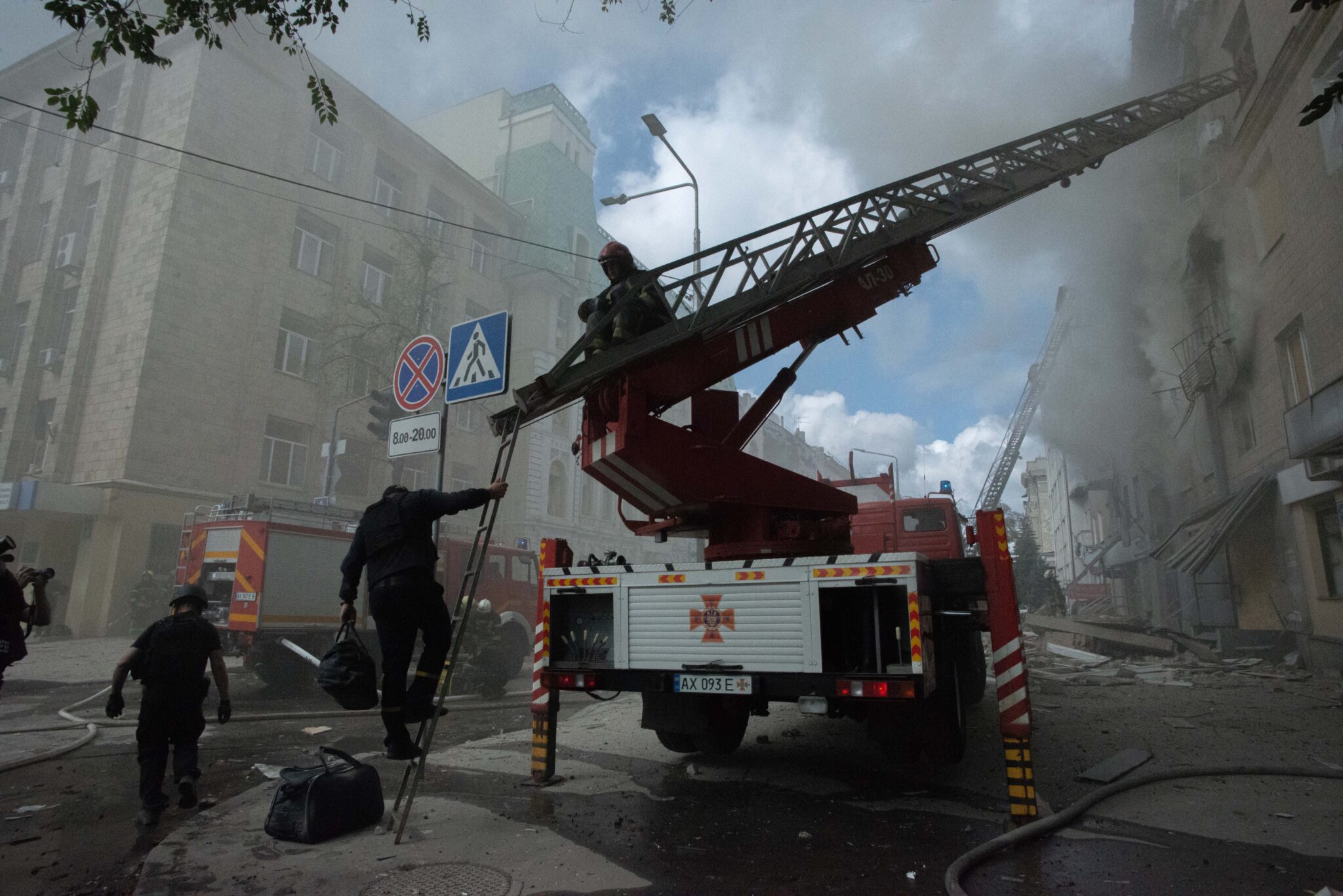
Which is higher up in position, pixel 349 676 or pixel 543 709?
pixel 349 676

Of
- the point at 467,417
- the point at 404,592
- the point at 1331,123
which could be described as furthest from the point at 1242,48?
the point at 467,417

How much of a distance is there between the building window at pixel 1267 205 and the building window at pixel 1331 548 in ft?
14.7

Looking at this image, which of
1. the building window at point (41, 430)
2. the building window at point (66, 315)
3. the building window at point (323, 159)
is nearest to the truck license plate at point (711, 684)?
the building window at point (41, 430)

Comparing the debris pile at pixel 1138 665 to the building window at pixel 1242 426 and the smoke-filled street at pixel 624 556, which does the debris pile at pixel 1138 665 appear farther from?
the building window at pixel 1242 426

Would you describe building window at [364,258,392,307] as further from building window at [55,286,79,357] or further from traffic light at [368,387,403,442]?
traffic light at [368,387,403,442]

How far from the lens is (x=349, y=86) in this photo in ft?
85.1

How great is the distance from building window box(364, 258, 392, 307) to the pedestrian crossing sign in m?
22.2

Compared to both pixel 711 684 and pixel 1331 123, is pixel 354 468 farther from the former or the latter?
pixel 1331 123

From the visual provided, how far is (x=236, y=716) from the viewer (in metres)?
8.57

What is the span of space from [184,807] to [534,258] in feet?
105

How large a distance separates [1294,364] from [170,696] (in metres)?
15.7

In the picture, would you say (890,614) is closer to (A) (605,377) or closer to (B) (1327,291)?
(A) (605,377)

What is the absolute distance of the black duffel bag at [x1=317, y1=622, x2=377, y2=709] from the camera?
13.4 feet

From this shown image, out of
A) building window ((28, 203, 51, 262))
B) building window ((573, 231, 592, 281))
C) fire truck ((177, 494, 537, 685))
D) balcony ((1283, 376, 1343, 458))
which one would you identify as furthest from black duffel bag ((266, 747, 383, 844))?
building window ((573, 231, 592, 281))
